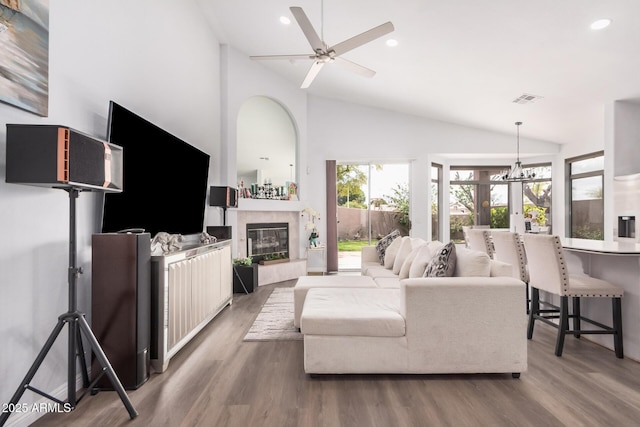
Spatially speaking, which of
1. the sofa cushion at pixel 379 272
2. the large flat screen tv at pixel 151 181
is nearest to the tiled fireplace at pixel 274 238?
the large flat screen tv at pixel 151 181

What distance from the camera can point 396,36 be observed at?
13.8 ft

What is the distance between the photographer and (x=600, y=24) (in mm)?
3340

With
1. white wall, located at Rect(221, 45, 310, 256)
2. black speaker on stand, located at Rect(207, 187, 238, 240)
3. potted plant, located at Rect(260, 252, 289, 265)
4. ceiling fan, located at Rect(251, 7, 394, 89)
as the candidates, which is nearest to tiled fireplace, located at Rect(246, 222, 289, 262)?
potted plant, located at Rect(260, 252, 289, 265)

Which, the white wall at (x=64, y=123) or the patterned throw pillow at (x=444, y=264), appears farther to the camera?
the patterned throw pillow at (x=444, y=264)

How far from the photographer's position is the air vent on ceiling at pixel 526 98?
5223mm

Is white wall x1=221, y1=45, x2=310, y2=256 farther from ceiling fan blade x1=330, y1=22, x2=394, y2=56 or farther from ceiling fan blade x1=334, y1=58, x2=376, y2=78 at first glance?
ceiling fan blade x1=330, y1=22, x2=394, y2=56

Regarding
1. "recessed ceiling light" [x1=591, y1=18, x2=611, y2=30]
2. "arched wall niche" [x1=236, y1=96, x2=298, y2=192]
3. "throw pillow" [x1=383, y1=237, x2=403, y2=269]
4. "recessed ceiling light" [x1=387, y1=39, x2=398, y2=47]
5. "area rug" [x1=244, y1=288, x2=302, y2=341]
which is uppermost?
"recessed ceiling light" [x1=387, y1=39, x2=398, y2=47]

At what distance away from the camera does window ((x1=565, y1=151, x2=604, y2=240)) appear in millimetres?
6344

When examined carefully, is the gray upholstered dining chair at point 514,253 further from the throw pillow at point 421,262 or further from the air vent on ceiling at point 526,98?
the air vent on ceiling at point 526,98

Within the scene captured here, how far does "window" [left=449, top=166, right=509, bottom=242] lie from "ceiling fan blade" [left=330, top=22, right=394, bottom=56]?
5.63 metres

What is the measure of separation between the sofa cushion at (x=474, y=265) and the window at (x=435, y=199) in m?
5.15

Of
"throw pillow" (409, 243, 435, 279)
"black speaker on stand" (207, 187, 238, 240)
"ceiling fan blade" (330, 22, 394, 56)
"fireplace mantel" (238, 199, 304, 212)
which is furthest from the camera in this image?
"fireplace mantel" (238, 199, 304, 212)

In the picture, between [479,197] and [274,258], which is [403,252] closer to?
[274,258]

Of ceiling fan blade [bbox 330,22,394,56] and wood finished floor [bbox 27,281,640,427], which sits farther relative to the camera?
ceiling fan blade [bbox 330,22,394,56]
